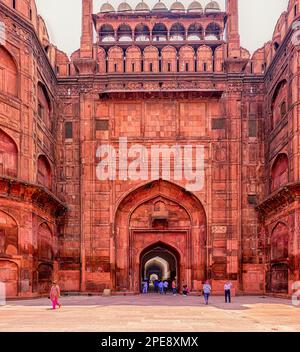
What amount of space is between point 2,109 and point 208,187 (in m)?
10.7

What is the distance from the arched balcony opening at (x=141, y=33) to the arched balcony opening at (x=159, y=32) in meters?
0.35

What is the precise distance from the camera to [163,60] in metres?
27.8

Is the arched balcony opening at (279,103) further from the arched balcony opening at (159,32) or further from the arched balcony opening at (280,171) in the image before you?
the arched balcony opening at (159,32)

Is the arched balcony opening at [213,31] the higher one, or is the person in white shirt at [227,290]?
the arched balcony opening at [213,31]

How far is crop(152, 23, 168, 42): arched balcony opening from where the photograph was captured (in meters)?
29.2

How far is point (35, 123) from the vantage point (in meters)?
23.3

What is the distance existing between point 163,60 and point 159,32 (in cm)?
239

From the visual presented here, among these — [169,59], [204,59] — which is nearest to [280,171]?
[204,59]

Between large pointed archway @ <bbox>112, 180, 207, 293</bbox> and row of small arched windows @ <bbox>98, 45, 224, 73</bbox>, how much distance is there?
577 centimetres

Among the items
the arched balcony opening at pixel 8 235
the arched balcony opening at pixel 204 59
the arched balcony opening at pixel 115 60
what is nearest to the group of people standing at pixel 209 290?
the arched balcony opening at pixel 8 235

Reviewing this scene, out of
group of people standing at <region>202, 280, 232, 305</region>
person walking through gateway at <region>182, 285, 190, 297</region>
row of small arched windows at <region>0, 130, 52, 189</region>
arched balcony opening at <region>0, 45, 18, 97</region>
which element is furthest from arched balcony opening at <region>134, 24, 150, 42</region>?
group of people standing at <region>202, 280, 232, 305</region>

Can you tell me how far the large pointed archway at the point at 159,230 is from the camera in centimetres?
2712

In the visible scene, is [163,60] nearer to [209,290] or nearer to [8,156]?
[8,156]

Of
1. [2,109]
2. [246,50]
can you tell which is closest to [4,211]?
[2,109]
